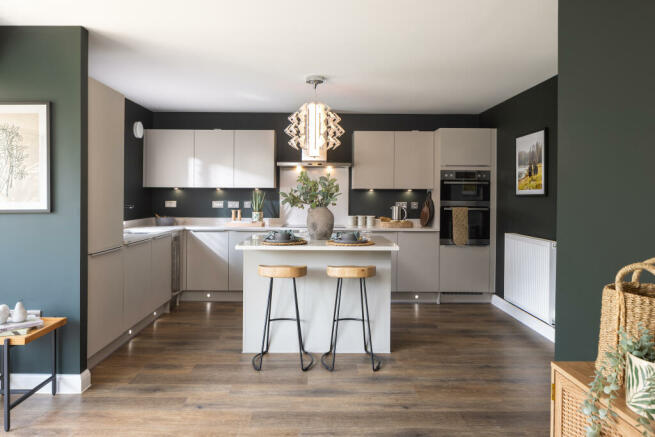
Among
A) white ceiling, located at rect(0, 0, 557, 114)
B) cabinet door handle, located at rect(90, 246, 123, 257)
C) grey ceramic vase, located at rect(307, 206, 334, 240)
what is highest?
white ceiling, located at rect(0, 0, 557, 114)

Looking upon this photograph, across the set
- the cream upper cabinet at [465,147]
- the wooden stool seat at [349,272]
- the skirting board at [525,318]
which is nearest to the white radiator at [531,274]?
the skirting board at [525,318]

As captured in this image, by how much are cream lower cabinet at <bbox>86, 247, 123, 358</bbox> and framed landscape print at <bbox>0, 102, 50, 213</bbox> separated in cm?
60

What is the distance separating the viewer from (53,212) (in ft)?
10.2

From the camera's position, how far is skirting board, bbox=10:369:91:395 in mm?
3078

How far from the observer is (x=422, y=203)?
6.45 meters

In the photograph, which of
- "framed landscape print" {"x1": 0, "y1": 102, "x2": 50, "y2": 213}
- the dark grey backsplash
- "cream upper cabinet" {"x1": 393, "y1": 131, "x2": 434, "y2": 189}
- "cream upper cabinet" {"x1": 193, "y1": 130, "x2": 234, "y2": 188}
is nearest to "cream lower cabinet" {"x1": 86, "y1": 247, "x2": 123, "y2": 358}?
"framed landscape print" {"x1": 0, "y1": 102, "x2": 50, "y2": 213}

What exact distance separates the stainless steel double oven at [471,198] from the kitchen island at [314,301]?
2.24 m

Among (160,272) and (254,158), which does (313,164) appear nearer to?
(254,158)

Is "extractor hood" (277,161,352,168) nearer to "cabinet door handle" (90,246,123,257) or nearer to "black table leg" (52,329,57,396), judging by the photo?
"cabinet door handle" (90,246,123,257)

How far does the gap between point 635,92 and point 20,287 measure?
154 inches

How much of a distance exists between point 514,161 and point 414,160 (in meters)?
1.35

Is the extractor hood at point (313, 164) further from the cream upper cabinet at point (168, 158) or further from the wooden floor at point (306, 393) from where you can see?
the wooden floor at point (306, 393)

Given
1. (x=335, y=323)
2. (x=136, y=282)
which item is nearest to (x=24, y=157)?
(x=136, y=282)

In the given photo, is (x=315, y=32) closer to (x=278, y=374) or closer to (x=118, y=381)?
(x=278, y=374)
